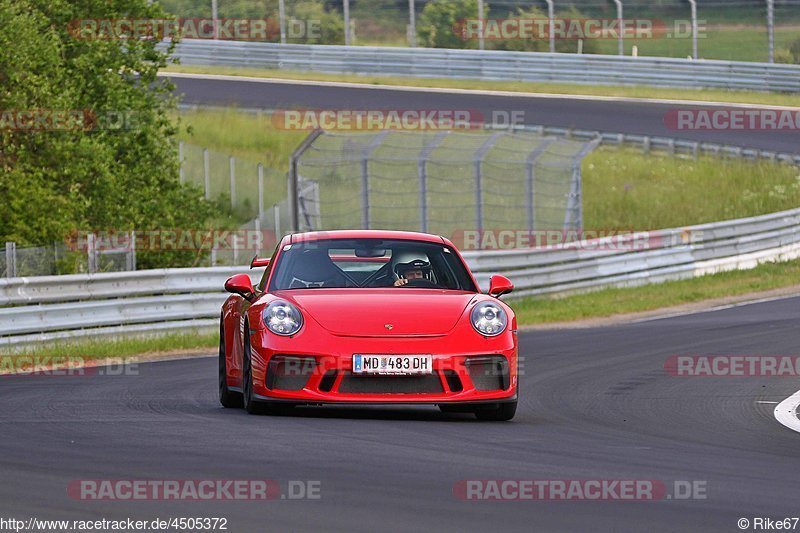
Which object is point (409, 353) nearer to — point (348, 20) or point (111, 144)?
point (111, 144)

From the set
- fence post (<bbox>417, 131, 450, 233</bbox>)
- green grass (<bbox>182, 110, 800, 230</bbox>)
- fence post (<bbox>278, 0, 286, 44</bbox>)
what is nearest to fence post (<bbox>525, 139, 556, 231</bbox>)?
fence post (<bbox>417, 131, 450, 233</bbox>)

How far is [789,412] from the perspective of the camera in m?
10.7

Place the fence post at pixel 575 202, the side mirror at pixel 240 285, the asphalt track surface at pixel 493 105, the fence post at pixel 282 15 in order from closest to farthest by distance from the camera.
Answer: the side mirror at pixel 240 285, the fence post at pixel 575 202, the asphalt track surface at pixel 493 105, the fence post at pixel 282 15

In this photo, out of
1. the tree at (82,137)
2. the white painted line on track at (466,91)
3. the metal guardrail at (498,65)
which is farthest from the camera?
the metal guardrail at (498,65)

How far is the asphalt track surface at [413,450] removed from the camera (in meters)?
6.09

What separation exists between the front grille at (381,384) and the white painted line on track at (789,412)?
2342 mm

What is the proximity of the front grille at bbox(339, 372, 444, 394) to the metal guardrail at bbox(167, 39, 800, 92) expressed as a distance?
1242 inches

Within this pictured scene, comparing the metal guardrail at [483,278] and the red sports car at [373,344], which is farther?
the metal guardrail at [483,278]

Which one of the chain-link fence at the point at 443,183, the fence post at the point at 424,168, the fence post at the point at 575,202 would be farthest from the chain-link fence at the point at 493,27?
the fence post at the point at 424,168

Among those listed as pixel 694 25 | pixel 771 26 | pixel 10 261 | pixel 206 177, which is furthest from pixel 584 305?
pixel 694 25

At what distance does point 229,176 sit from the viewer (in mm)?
30062

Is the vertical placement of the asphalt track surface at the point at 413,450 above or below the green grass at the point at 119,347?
above

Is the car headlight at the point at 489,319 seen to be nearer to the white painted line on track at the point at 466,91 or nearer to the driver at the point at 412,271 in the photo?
the driver at the point at 412,271

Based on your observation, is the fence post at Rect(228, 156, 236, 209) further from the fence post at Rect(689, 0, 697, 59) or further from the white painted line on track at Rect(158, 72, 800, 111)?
the fence post at Rect(689, 0, 697, 59)
